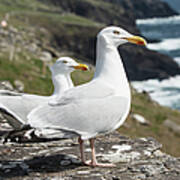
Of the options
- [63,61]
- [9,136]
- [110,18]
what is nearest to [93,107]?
[9,136]

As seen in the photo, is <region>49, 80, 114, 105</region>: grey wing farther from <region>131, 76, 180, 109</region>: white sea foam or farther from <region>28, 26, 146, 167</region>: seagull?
<region>131, 76, 180, 109</region>: white sea foam

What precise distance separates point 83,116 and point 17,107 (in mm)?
1526

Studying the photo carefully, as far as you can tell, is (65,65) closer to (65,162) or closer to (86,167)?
(65,162)

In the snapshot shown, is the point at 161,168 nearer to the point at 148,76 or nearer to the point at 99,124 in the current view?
the point at 99,124

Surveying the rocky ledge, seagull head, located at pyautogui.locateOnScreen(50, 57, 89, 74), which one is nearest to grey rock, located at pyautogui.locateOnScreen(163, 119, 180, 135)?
the rocky ledge

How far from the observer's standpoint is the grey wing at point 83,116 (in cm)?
534

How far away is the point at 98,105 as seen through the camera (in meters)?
5.56

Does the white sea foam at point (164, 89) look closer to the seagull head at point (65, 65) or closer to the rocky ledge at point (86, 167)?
the seagull head at point (65, 65)

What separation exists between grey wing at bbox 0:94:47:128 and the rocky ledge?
73 centimetres

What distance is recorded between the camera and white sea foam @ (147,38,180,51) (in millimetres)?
117219

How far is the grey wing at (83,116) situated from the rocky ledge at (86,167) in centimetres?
82

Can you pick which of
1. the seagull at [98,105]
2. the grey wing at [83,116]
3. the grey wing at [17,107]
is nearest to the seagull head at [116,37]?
the seagull at [98,105]

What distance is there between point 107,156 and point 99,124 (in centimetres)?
149

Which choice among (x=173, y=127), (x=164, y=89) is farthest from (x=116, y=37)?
(x=164, y=89)
